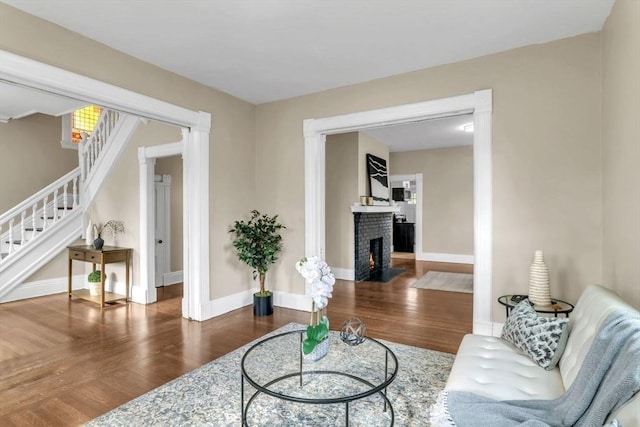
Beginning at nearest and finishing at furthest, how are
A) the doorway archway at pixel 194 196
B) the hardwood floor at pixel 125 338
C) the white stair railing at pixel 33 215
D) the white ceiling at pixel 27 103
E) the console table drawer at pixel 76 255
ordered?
1. the hardwood floor at pixel 125 338
2. the doorway archway at pixel 194 196
3. the white ceiling at pixel 27 103
4. the console table drawer at pixel 76 255
5. the white stair railing at pixel 33 215

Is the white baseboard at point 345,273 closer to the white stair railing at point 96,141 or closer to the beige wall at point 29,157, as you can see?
the white stair railing at point 96,141

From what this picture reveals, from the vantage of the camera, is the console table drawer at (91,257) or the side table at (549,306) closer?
the side table at (549,306)

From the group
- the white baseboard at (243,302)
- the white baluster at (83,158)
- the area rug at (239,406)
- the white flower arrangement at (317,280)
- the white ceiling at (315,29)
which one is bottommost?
the area rug at (239,406)

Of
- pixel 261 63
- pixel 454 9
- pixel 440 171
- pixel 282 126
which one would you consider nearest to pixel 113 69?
pixel 261 63

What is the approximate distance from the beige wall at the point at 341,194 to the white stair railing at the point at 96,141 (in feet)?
11.7

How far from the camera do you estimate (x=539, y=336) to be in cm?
199

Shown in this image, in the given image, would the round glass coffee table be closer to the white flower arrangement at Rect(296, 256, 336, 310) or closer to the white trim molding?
the white flower arrangement at Rect(296, 256, 336, 310)

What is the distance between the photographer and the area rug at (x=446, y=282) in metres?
5.63

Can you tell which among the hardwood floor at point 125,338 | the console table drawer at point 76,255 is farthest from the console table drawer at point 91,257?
the hardwood floor at point 125,338

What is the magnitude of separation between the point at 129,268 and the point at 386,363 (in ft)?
13.7

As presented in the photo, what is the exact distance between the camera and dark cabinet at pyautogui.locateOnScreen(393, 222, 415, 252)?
10.6 metres

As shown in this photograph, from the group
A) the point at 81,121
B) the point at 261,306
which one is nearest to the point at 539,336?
the point at 261,306

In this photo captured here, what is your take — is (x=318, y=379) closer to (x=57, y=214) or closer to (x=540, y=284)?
(x=540, y=284)

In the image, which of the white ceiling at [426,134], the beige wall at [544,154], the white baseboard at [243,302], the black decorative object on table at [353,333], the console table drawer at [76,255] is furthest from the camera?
the white ceiling at [426,134]
